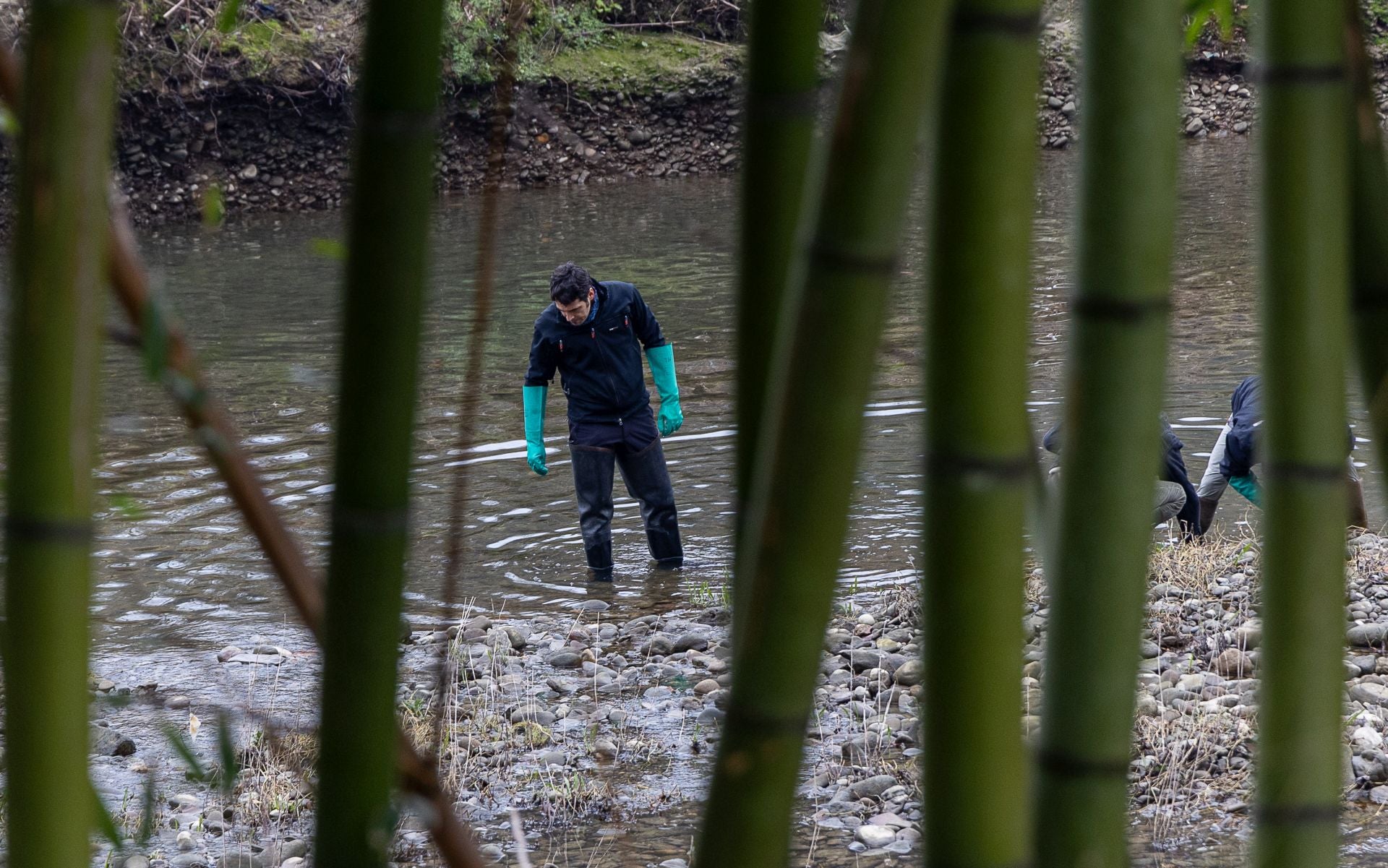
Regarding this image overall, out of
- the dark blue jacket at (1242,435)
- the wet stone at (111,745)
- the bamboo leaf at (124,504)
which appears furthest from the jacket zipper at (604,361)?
the bamboo leaf at (124,504)

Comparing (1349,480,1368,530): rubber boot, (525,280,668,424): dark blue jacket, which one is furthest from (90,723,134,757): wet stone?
(1349,480,1368,530): rubber boot

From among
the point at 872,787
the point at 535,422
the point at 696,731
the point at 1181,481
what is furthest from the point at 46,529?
the point at 1181,481

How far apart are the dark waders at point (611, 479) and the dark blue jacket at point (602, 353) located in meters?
0.10

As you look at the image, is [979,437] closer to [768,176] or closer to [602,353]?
[768,176]

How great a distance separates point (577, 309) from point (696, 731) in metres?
2.99

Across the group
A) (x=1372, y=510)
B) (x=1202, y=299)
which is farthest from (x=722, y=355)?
(x=1372, y=510)

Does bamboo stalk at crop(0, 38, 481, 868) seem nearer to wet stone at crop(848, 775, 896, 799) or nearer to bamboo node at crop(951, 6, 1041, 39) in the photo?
bamboo node at crop(951, 6, 1041, 39)

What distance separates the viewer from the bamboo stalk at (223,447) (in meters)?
1.00

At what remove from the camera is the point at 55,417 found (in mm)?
900

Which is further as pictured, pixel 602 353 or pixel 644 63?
pixel 644 63

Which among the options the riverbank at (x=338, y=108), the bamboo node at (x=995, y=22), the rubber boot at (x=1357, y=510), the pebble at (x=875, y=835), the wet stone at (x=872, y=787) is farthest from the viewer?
the riverbank at (x=338, y=108)

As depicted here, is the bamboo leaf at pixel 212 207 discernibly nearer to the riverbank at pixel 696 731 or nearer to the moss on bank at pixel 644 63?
the riverbank at pixel 696 731

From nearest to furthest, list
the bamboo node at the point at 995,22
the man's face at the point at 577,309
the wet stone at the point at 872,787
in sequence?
the bamboo node at the point at 995,22 < the wet stone at the point at 872,787 < the man's face at the point at 577,309

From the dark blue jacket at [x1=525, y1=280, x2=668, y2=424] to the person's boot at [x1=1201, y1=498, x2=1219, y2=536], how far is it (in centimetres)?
332
